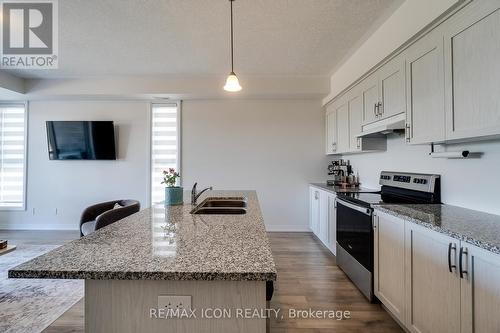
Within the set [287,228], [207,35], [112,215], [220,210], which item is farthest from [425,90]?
[287,228]

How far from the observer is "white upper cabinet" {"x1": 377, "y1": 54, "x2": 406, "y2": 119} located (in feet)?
7.32

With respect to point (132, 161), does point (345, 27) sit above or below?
above

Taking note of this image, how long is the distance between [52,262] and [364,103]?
3.18 meters

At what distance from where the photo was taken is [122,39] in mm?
2961

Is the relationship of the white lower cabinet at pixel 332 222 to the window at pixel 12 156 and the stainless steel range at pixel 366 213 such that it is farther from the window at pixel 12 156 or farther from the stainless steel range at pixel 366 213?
the window at pixel 12 156

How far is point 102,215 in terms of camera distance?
8.24 ft

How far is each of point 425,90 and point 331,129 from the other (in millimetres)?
2316

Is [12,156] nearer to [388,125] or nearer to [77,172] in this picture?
[77,172]

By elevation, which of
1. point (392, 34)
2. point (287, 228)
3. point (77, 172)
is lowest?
point (287, 228)

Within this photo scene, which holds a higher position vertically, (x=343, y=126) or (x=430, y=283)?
(x=343, y=126)

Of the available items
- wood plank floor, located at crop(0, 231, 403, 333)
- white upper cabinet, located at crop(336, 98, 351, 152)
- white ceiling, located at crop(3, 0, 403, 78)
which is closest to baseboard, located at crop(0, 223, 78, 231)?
white ceiling, located at crop(3, 0, 403, 78)

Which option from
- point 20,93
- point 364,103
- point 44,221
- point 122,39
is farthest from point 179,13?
point 44,221

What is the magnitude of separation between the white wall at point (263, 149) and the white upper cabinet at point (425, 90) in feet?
8.26

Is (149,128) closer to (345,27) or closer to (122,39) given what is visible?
(122,39)
